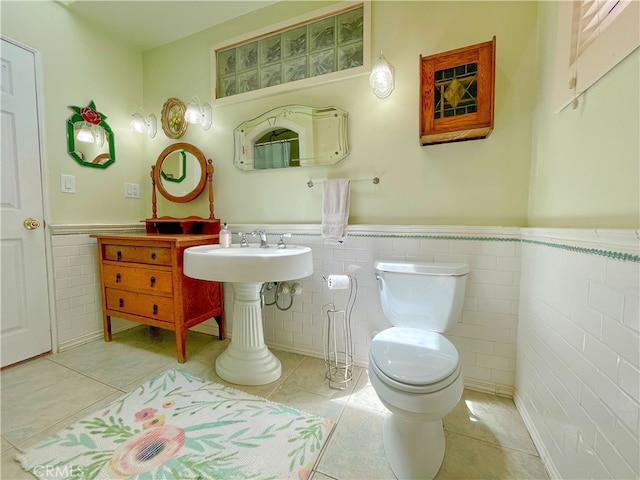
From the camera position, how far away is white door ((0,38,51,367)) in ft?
5.18

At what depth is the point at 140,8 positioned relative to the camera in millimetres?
1825

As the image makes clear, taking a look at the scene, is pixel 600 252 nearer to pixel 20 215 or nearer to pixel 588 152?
pixel 588 152

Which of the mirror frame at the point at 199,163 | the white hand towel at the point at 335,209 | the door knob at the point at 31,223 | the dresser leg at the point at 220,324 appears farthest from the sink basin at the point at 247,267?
the door knob at the point at 31,223

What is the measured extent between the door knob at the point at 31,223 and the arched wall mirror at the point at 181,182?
0.61m

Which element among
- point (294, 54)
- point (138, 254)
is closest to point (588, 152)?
point (294, 54)

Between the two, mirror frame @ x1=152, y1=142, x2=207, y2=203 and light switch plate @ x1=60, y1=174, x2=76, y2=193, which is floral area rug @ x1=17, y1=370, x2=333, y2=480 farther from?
light switch plate @ x1=60, y1=174, x2=76, y2=193

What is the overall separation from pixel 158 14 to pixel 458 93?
211cm

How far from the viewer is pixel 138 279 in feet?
5.87

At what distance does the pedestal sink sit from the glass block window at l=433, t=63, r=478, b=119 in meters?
0.99

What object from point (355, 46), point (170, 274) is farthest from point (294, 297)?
point (355, 46)

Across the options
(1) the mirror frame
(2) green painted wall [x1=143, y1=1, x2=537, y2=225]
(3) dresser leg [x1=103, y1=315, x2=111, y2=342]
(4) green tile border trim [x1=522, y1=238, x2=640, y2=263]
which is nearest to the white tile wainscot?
(4) green tile border trim [x1=522, y1=238, x2=640, y2=263]

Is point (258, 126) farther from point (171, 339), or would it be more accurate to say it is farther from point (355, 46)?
point (171, 339)

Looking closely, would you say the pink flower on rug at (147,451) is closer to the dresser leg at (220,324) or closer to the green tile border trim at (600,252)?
the dresser leg at (220,324)

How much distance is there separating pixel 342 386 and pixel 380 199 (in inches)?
43.1
